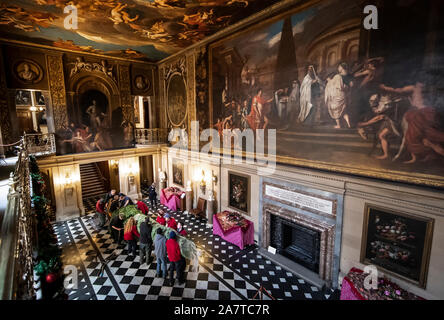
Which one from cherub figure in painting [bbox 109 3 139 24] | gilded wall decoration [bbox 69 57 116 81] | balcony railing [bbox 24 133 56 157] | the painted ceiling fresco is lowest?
balcony railing [bbox 24 133 56 157]

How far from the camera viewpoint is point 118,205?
31.0 ft

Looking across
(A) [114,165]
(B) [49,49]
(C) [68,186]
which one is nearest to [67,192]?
(C) [68,186]

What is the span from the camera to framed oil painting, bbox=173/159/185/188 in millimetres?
12777

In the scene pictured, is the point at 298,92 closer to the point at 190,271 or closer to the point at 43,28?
the point at 190,271

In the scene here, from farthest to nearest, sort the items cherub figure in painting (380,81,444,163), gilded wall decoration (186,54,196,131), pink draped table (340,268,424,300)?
gilded wall decoration (186,54,196,131), pink draped table (340,268,424,300), cherub figure in painting (380,81,444,163)

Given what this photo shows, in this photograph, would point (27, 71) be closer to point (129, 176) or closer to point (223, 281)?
point (129, 176)

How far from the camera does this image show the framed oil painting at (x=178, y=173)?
12777 millimetres

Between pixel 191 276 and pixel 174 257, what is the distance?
4.01 ft

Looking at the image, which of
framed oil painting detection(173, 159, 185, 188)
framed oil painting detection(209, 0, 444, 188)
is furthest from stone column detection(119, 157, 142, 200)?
framed oil painting detection(209, 0, 444, 188)

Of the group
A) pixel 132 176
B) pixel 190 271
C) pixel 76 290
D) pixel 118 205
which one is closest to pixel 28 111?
pixel 132 176

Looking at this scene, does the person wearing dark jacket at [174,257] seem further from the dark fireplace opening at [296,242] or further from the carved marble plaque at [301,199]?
the carved marble plaque at [301,199]

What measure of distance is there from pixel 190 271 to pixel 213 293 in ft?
4.20

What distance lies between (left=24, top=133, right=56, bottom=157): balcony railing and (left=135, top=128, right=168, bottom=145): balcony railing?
4.29m

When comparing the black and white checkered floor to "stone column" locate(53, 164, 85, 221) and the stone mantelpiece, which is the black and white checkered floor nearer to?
the stone mantelpiece
